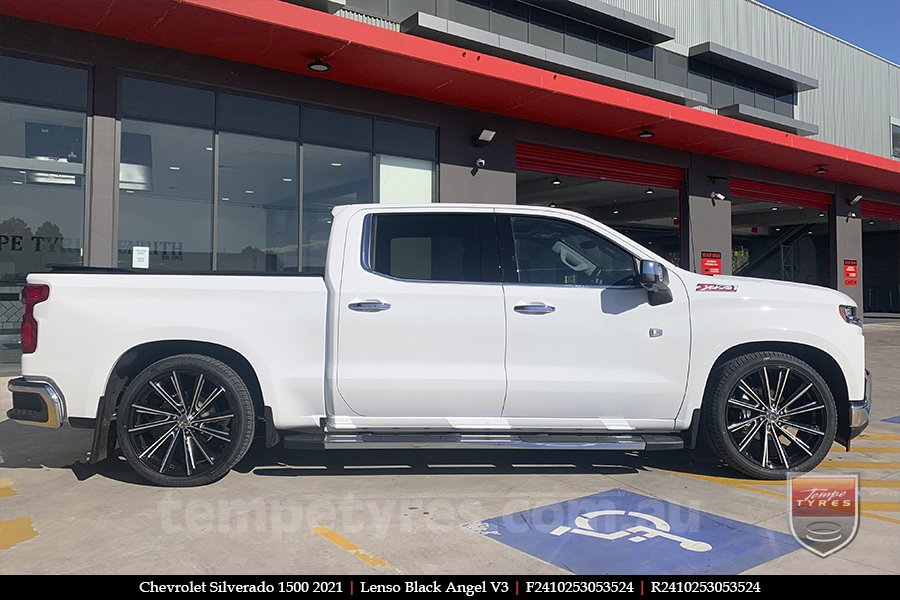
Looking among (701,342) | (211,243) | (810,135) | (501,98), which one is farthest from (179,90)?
(810,135)

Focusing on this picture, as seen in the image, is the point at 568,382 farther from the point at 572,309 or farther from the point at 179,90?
the point at 179,90

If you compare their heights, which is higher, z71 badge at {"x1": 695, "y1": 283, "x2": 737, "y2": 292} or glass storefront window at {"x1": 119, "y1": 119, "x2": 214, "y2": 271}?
glass storefront window at {"x1": 119, "y1": 119, "x2": 214, "y2": 271}

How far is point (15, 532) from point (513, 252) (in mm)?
3538

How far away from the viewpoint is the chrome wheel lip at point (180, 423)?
15.4 ft

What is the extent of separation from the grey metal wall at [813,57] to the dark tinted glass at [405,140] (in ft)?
31.4

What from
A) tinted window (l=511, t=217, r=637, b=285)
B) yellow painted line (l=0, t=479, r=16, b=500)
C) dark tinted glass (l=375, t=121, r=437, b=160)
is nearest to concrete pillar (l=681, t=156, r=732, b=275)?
dark tinted glass (l=375, t=121, r=437, b=160)

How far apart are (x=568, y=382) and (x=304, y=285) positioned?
1.95 meters

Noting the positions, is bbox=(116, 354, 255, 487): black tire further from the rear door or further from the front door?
the front door

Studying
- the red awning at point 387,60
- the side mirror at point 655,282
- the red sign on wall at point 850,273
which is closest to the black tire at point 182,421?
the side mirror at point 655,282

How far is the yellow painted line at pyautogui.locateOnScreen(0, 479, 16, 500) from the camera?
15.4 feet

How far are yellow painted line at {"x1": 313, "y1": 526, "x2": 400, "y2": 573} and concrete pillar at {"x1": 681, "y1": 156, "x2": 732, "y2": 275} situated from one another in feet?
47.5

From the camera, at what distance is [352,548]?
3607 millimetres
